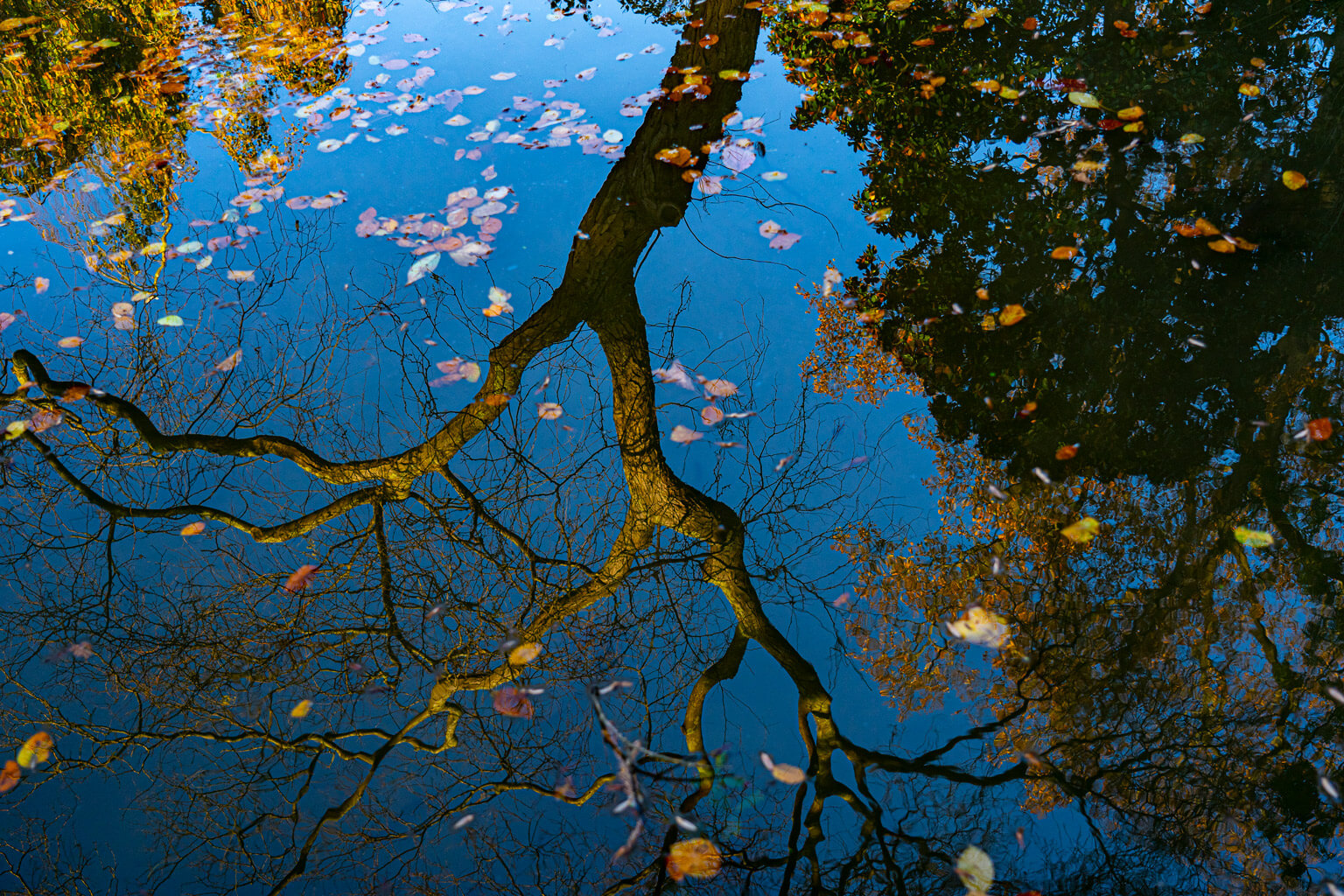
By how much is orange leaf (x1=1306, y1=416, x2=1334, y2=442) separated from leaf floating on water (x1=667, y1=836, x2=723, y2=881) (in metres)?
2.47

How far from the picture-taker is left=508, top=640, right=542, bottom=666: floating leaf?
2270 millimetres

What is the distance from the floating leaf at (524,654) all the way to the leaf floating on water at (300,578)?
77cm

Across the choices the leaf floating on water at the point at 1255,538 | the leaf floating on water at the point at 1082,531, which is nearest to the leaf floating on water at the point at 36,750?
the leaf floating on water at the point at 1082,531

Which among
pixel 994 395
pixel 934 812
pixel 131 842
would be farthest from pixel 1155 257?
pixel 131 842

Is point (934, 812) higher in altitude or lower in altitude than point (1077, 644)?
lower

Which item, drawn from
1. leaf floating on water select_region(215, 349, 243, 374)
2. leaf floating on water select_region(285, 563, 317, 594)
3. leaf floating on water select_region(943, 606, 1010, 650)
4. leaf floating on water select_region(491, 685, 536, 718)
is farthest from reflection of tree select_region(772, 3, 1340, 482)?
leaf floating on water select_region(215, 349, 243, 374)

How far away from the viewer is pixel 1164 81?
415cm

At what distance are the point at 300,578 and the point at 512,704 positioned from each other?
0.89m

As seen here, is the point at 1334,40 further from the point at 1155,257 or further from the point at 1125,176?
the point at 1155,257

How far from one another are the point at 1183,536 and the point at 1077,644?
1.88ft

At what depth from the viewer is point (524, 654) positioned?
2.29 metres

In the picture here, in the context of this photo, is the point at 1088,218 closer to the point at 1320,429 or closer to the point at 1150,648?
the point at 1320,429

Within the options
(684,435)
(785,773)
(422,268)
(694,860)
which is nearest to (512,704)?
(694,860)

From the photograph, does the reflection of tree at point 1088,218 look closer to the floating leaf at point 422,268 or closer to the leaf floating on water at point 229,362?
the floating leaf at point 422,268
